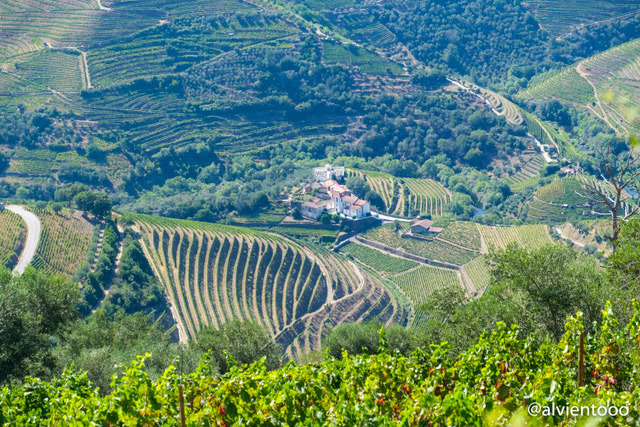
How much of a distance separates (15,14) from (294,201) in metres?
64.1

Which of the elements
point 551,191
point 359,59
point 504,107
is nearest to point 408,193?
point 551,191

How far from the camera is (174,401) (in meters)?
10.5

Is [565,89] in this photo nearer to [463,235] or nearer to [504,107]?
[504,107]

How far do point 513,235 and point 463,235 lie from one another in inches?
207

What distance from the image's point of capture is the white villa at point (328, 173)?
79.0m

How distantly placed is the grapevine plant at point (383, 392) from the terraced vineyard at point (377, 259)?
47681mm

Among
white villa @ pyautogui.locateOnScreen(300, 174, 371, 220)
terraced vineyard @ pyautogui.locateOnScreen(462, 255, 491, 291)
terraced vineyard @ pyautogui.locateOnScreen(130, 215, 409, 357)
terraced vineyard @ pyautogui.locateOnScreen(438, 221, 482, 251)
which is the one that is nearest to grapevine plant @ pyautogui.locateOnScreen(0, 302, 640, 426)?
terraced vineyard @ pyautogui.locateOnScreen(130, 215, 409, 357)

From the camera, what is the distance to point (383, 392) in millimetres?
10516

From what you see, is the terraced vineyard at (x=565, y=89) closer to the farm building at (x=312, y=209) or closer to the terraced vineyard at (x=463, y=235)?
the terraced vineyard at (x=463, y=235)

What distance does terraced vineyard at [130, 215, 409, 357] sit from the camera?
149ft

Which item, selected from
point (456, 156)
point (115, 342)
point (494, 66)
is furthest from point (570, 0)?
point (115, 342)

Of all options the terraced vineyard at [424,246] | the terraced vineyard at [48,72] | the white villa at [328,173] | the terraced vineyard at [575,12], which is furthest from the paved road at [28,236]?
the terraced vineyard at [575,12]

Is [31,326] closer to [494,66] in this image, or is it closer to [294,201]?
[294,201]

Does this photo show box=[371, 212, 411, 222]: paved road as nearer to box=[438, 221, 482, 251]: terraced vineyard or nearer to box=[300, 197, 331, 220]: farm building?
box=[438, 221, 482, 251]: terraced vineyard
